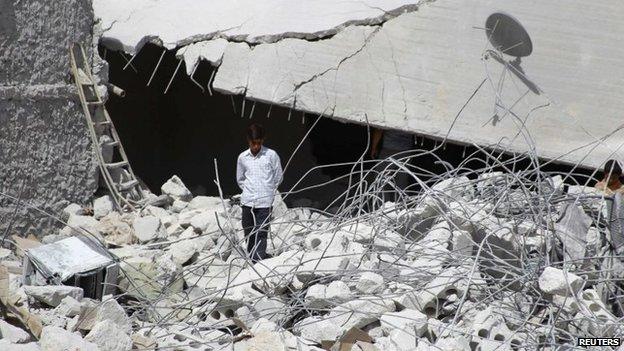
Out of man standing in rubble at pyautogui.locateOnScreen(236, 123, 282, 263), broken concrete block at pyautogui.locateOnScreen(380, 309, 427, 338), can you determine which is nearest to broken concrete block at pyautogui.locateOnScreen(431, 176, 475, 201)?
man standing in rubble at pyautogui.locateOnScreen(236, 123, 282, 263)

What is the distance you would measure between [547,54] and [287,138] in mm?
3266

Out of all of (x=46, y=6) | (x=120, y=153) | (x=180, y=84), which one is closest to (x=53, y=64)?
(x=46, y=6)

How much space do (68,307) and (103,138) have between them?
3177mm

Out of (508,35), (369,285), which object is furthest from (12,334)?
(508,35)

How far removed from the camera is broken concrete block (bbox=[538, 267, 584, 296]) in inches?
231

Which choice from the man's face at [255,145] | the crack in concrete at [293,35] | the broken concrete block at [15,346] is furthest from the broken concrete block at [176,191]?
the broken concrete block at [15,346]

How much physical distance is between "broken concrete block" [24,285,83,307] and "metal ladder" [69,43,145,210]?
285 cm

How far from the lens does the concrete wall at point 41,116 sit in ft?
26.5

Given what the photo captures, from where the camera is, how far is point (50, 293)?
6113 mm

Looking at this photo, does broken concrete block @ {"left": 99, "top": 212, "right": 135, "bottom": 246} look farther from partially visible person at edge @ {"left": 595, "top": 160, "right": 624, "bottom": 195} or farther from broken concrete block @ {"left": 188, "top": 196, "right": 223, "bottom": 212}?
partially visible person at edge @ {"left": 595, "top": 160, "right": 624, "bottom": 195}

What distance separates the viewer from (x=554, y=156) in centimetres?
894

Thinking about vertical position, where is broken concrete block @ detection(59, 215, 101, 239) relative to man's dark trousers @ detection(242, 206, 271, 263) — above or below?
below

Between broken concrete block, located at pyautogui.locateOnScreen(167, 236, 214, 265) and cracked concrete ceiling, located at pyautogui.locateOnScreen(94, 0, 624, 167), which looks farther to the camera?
cracked concrete ceiling, located at pyautogui.locateOnScreen(94, 0, 624, 167)

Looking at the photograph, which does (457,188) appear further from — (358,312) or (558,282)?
(358,312)
